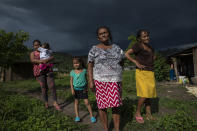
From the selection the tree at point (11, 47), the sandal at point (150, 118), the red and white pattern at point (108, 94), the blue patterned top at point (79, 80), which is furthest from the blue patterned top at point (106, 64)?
the tree at point (11, 47)

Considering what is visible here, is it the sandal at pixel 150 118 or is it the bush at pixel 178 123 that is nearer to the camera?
the bush at pixel 178 123

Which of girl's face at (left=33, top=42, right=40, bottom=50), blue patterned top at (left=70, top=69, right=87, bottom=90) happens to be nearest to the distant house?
blue patterned top at (left=70, top=69, right=87, bottom=90)

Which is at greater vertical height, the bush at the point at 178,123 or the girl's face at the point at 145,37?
the girl's face at the point at 145,37

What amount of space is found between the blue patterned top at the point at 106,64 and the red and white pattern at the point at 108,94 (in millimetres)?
82

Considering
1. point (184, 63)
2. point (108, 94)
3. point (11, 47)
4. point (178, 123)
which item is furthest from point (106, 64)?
point (184, 63)

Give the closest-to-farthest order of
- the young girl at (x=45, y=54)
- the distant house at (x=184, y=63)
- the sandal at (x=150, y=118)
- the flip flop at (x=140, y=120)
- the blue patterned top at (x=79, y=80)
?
the flip flop at (x=140, y=120) < the sandal at (x=150, y=118) < the blue patterned top at (x=79, y=80) < the young girl at (x=45, y=54) < the distant house at (x=184, y=63)

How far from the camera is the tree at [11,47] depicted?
7578mm

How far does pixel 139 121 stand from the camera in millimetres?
2994

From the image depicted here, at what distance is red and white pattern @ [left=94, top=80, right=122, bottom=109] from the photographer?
2293 millimetres

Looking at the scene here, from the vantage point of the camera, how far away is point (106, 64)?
7.59ft

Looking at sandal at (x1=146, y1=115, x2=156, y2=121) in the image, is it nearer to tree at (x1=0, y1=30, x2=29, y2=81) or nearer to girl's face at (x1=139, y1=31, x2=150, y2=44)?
girl's face at (x1=139, y1=31, x2=150, y2=44)

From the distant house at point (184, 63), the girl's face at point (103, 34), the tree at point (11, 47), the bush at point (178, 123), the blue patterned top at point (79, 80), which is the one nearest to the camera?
the bush at point (178, 123)

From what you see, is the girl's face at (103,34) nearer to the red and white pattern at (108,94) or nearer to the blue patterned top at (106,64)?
the blue patterned top at (106,64)

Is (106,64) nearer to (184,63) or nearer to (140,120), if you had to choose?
(140,120)
